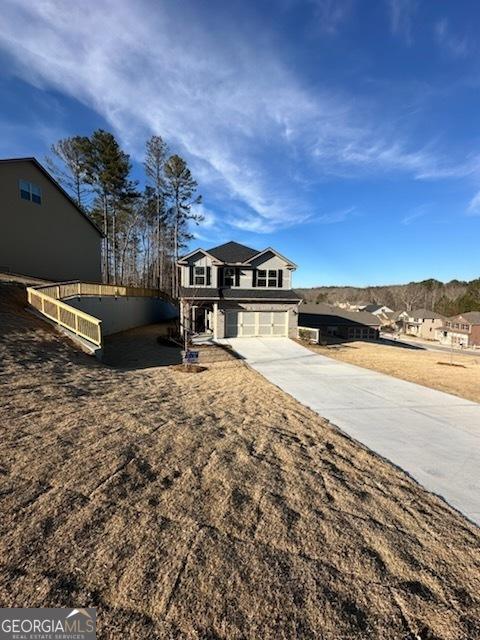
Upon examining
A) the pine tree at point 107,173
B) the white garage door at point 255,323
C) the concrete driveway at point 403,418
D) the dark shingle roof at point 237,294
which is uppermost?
the pine tree at point 107,173

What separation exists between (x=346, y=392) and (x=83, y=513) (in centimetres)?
798

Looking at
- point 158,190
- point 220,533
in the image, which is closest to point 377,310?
point 158,190

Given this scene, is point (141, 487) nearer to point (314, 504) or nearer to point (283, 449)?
point (314, 504)

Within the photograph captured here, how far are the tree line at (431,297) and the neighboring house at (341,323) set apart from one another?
46.7 meters

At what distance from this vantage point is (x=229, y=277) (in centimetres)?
2245

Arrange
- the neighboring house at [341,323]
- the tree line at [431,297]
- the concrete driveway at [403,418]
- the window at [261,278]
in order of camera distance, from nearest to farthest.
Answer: the concrete driveway at [403,418], the window at [261,278], the neighboring house at [341,323], the tree line at [431,297]

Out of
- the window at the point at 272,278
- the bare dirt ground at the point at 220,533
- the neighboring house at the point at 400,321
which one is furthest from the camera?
the neighboring house at the point at 400,321

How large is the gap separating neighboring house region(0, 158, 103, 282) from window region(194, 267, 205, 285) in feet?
29.3

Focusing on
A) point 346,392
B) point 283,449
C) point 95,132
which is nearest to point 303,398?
point 346,392

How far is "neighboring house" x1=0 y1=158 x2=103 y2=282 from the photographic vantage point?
58.1ft

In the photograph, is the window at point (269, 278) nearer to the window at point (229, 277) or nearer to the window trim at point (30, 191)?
the window at point (229, 277)

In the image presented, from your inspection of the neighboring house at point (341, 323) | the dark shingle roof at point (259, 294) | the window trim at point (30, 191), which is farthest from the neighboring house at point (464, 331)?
the window trim at point (30, 191)

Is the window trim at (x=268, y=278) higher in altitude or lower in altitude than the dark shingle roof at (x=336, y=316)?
higher

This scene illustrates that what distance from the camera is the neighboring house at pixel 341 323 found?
42469 mm
